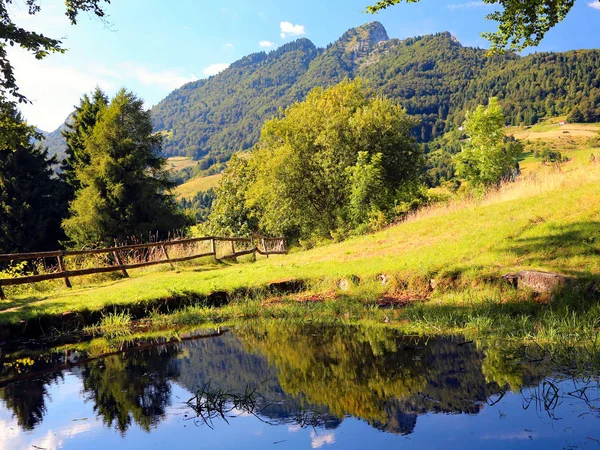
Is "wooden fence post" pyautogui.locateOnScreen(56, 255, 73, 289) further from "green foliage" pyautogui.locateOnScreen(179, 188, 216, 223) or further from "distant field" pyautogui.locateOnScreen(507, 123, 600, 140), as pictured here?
"distant field" pyautogui.locateOnScreen(507, 123, 600, 140)

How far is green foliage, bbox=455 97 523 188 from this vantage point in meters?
50.3

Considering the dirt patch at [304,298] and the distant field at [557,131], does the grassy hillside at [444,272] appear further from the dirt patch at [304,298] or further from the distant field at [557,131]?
the distant field at [557,131]

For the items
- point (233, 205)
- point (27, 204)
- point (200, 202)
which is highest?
point (200, 202)

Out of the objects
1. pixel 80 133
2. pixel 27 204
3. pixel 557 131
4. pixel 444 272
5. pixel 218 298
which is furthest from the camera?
pixel 557 131

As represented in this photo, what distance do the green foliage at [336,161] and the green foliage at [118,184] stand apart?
30.3 ft

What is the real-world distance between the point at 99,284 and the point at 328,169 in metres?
20.4

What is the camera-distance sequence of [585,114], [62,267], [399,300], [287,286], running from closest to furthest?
[399,300] → [287,286] → [62,267] → [585,114]

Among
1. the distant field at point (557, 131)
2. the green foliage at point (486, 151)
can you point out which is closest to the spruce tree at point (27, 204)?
the green foliage at point (486, 151)

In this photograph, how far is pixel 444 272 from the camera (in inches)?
476

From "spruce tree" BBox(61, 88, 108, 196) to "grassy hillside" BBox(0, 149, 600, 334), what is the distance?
76.5 ft

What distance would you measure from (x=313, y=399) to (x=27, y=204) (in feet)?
114

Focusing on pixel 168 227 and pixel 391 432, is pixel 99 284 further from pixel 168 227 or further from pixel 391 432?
pixel 168 227

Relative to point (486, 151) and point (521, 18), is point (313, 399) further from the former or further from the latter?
point (486, 151)

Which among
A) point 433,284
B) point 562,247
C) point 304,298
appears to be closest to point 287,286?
point 304,298
